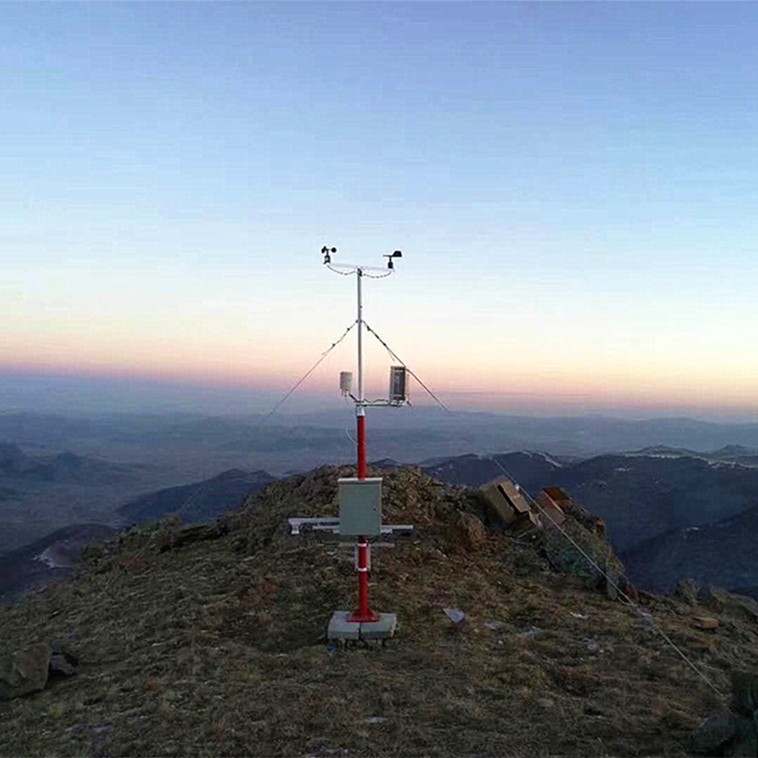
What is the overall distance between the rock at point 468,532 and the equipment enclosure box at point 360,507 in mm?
5356

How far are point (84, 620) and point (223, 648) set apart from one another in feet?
14.6

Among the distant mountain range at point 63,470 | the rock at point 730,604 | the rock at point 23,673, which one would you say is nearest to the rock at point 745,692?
the rock at point 730,604

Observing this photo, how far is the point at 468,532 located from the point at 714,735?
952cm

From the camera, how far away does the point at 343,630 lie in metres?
11.1

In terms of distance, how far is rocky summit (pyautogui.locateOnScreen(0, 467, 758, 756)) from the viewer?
796 centimetres

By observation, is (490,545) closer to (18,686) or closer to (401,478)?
(401,478)

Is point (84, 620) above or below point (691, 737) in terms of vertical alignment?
below

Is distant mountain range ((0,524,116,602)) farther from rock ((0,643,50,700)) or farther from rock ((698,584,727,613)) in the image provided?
rock ((698,584,727,613))

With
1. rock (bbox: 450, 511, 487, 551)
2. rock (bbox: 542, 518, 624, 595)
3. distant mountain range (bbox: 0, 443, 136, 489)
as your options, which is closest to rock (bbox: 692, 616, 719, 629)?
rock (bbox: 542, 518, 624, 595)

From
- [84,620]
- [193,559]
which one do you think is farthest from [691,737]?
[193,559]

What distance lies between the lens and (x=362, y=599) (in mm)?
11430

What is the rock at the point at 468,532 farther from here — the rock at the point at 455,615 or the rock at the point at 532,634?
the rock at the point at 532,634

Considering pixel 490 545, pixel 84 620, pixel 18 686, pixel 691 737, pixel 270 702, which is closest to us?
pixel 691 737

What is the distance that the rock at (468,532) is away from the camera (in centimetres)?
1623
